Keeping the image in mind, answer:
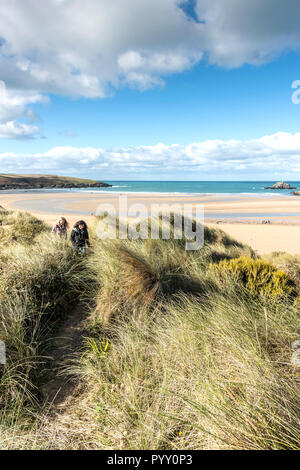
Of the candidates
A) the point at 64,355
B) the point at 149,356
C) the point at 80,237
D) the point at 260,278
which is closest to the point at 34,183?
the point at 80,237

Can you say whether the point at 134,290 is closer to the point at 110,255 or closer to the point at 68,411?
the point at 110,255

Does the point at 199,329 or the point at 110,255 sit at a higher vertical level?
the point at 110,255

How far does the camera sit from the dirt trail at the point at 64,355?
3.27 metres

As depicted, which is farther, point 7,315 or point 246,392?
point 7,315

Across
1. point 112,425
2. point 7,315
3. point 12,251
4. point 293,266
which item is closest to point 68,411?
point 112,425

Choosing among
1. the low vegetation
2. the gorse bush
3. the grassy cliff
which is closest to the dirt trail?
the low vegetation

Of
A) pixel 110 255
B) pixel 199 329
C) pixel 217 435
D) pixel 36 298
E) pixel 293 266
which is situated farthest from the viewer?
pixel 293 266

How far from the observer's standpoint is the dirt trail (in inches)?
129

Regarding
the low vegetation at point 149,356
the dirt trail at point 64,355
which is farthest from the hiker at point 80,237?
the dirt trail at point 64,355

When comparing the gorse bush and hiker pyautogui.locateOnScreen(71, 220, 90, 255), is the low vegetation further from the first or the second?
hiker pyautogui.locateOnScreen(71, 220, 90, 255)

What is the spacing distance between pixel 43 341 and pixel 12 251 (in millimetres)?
2880

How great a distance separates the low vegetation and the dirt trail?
0.26 ft

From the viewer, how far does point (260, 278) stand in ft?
17.2

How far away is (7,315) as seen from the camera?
3.83 metres
